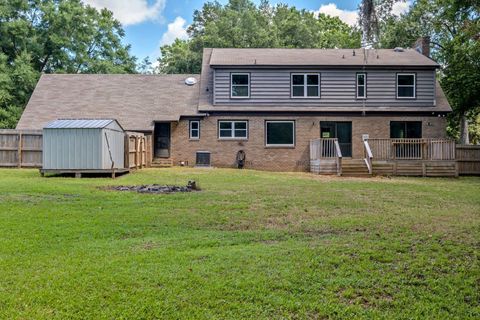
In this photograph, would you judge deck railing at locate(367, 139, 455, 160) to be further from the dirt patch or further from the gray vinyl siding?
the dirt patch

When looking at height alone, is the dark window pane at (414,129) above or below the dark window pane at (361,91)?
below

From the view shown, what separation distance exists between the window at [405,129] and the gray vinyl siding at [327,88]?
1015mm

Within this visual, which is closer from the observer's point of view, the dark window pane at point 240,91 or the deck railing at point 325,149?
the deck railing at point 325,149

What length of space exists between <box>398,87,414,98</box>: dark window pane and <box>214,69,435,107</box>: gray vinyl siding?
281 mm

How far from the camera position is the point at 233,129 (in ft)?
74.3

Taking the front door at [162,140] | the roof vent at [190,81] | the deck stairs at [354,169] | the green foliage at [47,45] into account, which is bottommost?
the deck stairs at [354,169]

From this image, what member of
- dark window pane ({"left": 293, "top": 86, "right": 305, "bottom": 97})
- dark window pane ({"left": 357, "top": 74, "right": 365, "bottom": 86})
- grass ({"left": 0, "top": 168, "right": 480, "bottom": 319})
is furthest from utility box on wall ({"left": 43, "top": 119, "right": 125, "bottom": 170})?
dark window pane ({"left": 357, "top": 74, "right": 365, "bottom": 86})

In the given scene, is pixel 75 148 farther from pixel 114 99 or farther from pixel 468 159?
pixel 468 159

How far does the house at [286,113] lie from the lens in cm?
2252

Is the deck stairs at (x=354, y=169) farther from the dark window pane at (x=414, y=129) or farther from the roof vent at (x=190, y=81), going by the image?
the roof vent at (x=190, y=81)

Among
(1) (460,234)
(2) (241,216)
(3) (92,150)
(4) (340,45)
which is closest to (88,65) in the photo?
(3) (92,150)

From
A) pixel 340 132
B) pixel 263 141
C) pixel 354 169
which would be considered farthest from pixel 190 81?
pixel 354 169

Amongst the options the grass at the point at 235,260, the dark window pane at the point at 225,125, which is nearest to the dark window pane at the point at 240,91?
the dark window pane at the point at 225,125

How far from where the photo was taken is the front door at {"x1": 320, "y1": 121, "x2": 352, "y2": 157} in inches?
897
